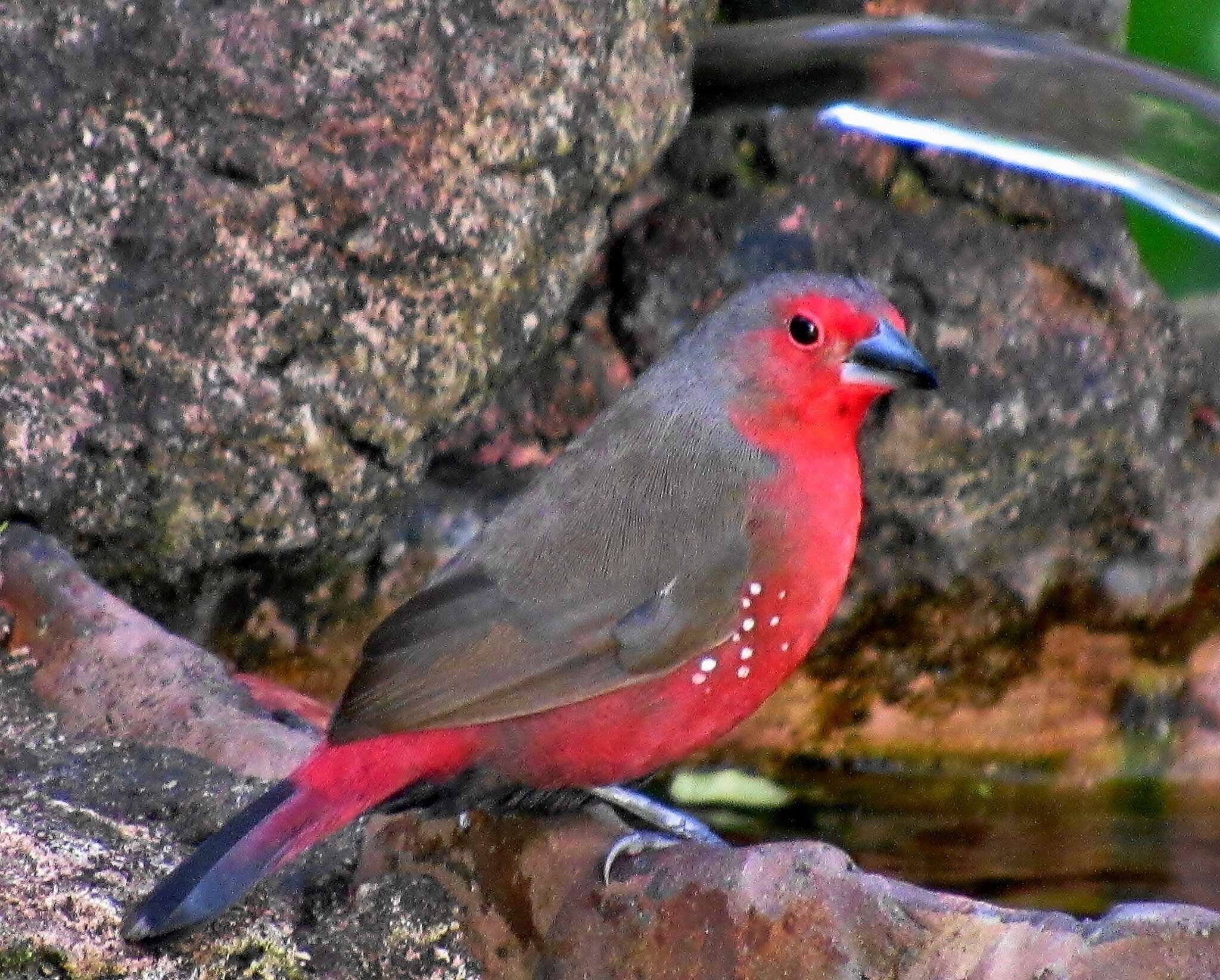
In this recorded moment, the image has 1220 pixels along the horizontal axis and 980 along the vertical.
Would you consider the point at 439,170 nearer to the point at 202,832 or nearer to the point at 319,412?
the point at 319,412

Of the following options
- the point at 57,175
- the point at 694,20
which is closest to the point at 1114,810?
the point at 694,20

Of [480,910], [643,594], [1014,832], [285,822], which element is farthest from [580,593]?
[1014,832]

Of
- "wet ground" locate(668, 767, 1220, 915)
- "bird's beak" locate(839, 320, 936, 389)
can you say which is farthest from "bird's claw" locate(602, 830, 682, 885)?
"wet ground" locate(668, 767, 1220, 915)

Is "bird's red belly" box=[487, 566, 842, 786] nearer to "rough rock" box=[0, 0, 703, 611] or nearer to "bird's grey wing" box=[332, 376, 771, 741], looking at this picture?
"bird's grey wing" box=[332, 376, 771, 741]

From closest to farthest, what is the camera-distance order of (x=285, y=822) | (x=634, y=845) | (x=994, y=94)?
(x=285, y=822)
(x=634, y=845)
(x=994, y=94)

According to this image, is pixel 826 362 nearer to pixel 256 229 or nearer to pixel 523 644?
pixel 523 644

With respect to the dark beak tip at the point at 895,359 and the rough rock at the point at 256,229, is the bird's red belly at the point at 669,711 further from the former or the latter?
the rough rock at the point at 256,229

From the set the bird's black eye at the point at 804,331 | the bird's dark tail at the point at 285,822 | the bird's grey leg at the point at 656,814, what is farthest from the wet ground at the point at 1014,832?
the bird's dark tail at the point at 285,822
